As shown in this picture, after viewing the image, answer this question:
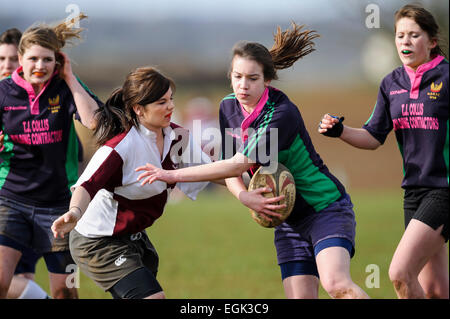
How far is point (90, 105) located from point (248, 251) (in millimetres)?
6134

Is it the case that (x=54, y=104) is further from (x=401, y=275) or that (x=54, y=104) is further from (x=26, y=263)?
(x=401, y=275)

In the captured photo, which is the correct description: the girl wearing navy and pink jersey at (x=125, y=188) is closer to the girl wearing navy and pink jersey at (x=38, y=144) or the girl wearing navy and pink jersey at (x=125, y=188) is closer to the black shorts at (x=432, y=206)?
the girl wearing navy and pink jersey at (x=38, y=144)

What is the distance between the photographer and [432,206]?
478 cm

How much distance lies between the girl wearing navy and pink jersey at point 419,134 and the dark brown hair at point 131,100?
1.23 m

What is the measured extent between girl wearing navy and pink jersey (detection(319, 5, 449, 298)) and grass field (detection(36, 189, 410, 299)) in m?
2.40

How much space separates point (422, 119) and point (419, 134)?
0.11m

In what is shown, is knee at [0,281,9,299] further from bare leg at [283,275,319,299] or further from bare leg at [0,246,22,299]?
bare leg at [283,275,319,299]

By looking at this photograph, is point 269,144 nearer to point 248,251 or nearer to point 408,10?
point 408,10

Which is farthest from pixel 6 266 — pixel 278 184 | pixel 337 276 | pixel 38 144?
pixel 337 276

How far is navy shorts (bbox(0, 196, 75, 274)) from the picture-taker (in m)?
5.32

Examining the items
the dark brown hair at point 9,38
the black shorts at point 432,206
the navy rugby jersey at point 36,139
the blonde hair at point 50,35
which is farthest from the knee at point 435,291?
the dark brown hair at point 9,38

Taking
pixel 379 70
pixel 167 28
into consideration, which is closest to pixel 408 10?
pixel 379 70

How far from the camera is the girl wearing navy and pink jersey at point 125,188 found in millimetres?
4301

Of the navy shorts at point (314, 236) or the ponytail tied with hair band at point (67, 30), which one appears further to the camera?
the ponytail tied with hair band at point (67, 30)
